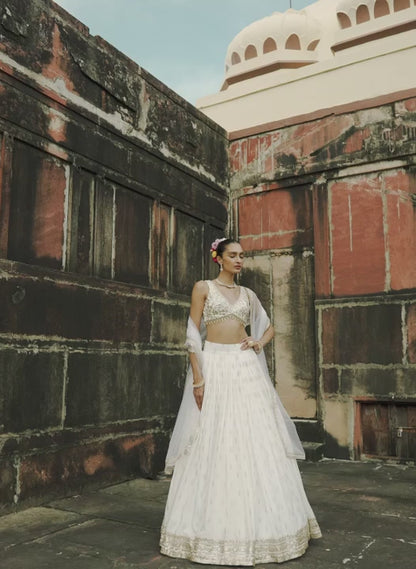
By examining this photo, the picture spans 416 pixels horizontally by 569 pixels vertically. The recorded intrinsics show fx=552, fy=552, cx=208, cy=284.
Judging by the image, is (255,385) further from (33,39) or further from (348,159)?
(348,159)

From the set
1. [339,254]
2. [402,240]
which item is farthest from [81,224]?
[402,240]

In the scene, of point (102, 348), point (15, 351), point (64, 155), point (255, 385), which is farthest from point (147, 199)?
point (255, 385)

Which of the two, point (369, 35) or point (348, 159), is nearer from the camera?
point (348, 159)

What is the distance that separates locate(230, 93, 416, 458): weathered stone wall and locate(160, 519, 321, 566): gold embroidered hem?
139 inches

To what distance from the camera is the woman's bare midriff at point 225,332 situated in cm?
381

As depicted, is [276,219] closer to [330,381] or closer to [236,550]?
[330,381]

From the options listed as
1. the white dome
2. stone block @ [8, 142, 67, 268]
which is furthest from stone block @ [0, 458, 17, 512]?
the white dome

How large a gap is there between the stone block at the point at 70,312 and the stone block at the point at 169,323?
15 centimetres

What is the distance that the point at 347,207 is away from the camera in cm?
701

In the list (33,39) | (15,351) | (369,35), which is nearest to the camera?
(15,351)

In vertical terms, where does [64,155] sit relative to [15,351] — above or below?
above

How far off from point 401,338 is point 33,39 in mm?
5001

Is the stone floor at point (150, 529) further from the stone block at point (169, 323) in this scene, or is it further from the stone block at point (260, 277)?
the stone block at point (260, 277)

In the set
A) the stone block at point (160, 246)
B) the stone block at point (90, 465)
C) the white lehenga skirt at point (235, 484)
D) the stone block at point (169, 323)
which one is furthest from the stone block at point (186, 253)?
the white lehenga skirt at point (235, 484)
